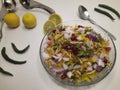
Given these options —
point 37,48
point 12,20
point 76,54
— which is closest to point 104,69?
point 76,54

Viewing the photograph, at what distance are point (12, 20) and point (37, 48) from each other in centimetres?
13

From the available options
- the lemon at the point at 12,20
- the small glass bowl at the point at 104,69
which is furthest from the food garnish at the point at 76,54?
the lemon at the point at 12,20

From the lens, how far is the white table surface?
633 millimetres

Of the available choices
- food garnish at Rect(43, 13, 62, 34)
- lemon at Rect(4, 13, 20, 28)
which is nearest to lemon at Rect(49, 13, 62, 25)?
food garnish at Rect(43, 13, 62, 34)

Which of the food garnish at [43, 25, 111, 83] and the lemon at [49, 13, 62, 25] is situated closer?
the food garnish at [43, 25, 111, 83]

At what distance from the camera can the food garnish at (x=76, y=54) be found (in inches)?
23.1

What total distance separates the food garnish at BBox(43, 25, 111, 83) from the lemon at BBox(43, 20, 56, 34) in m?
0.04

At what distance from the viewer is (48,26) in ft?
2.40

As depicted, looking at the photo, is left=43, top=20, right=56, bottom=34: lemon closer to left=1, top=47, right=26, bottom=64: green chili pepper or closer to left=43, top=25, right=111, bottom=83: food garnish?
left=43, top=25, right=111, bottom=83: food garnish

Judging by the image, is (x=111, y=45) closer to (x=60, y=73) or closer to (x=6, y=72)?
(x=60, y=73)

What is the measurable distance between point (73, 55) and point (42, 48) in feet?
0.37

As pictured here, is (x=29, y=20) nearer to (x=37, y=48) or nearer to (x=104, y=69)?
(x=37, y=48)

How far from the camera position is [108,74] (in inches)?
24.8

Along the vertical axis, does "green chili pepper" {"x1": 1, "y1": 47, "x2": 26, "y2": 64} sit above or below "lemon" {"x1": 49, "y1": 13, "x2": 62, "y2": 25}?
below
